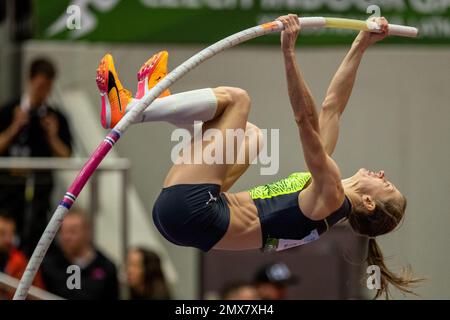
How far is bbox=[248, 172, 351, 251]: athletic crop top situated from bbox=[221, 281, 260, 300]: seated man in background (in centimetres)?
187

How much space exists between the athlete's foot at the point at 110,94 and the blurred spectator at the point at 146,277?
8.23 ft

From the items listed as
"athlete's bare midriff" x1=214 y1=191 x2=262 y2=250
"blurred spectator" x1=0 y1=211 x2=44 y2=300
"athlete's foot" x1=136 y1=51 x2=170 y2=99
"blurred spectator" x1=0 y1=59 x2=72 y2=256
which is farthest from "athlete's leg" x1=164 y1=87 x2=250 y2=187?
"blurred spectator" x1=0 y1=59 x2=72 y2=256

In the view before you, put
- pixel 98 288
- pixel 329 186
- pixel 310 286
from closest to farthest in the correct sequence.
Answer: pixel 329 186 → pixel 98 288 → pixel 310 286

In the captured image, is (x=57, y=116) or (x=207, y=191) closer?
(x=207, y=191)

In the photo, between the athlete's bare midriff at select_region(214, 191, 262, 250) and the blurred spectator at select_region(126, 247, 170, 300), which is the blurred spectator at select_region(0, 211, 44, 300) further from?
the athlete's bare midriff at select_region(214, 191, 262, 250)

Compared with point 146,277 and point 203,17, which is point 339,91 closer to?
point 203,17

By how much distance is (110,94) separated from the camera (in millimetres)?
5742

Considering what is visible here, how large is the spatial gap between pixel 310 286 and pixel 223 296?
1333 millimetres

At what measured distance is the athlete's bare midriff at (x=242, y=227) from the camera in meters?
5.77

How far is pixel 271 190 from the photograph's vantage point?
588cm

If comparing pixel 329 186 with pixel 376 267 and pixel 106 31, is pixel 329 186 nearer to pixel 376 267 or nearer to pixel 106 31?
pixel 376 267

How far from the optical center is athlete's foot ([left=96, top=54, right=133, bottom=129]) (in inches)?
225
